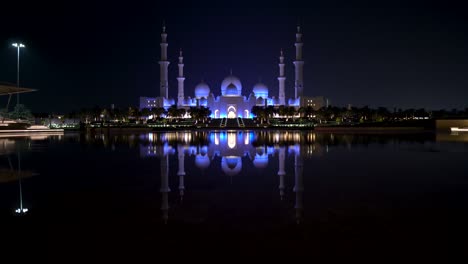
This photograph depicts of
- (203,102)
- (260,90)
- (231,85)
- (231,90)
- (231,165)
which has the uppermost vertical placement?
(231,85)

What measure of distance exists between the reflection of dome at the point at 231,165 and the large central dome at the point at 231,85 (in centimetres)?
5301

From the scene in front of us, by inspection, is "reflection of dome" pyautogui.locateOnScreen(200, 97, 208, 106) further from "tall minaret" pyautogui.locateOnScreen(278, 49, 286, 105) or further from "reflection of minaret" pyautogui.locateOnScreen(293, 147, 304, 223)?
"reflection of minaret" pyautogui.locateOnScreen(293, 147, 304, 223)

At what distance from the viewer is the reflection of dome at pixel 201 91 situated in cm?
6600

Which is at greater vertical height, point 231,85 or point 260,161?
point 231,85

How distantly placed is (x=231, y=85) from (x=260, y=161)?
2139 inches

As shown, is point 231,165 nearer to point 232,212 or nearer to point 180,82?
point 232,212

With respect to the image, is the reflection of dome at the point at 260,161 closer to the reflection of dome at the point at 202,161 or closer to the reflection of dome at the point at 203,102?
the reflection of dome at the point at 202,161

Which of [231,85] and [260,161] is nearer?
[260,161]

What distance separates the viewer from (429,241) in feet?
12.7

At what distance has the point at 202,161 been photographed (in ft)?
34.4

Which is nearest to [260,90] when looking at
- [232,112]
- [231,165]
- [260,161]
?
[232,112]

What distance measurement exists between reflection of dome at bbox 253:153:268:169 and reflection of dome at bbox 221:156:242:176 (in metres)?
0.41

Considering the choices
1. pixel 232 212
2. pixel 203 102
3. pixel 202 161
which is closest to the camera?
pixel 232 212

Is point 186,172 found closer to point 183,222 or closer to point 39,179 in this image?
point 39,179
